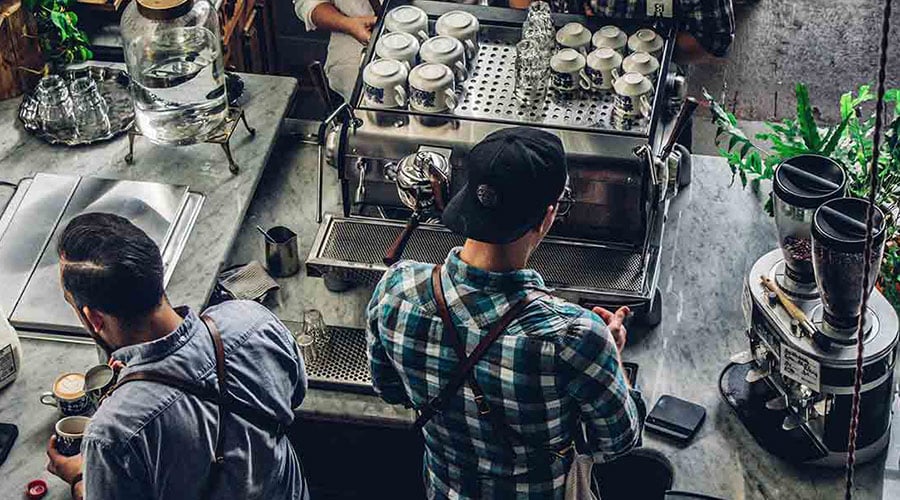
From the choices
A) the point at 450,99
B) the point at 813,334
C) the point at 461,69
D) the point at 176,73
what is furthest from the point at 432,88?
the point at 813,334

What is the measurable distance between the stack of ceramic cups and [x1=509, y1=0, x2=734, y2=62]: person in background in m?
0.43

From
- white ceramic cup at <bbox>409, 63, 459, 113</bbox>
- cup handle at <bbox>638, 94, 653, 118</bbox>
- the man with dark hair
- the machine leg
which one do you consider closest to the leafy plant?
the machine leg

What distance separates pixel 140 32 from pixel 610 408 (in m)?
1.99

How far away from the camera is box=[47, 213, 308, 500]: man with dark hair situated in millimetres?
2428

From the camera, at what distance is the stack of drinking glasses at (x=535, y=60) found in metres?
3.37

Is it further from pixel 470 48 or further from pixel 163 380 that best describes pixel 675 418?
pixel 163 380

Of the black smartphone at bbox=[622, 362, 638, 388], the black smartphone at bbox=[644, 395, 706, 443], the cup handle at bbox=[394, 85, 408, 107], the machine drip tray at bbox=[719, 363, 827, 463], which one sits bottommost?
the black smartphone at bbox=[644, 395, 706, 443]

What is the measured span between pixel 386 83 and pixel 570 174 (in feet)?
1.62

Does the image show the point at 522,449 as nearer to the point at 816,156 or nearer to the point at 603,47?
the point at 816,156

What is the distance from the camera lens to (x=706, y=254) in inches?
143

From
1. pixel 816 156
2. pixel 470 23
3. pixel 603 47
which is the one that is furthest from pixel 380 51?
pixel 816 156

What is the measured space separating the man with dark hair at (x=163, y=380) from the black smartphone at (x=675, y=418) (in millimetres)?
927

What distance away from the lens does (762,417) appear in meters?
3.13

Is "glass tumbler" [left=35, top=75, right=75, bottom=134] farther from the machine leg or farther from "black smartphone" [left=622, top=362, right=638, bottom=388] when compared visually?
"black smartphone" [left=622, top=362, right=638, bottom=388]
